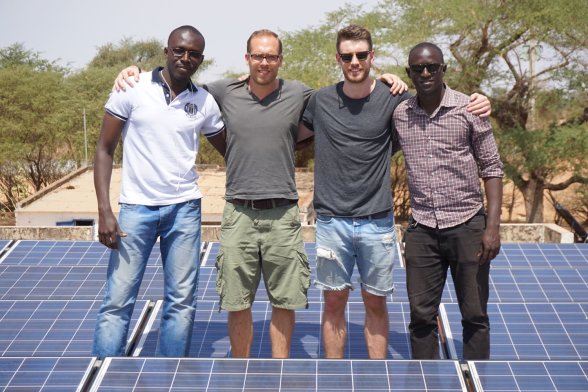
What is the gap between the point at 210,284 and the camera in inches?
299

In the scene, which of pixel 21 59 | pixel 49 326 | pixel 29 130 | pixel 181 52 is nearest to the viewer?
pixel 181 52

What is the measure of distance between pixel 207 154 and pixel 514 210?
1176cm

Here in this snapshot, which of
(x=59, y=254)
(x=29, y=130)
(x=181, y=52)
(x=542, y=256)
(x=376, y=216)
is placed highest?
(x=181, y=52)

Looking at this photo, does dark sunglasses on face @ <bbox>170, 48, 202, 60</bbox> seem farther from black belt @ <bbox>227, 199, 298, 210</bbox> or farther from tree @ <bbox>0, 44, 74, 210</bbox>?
tree @ <bbox>0, 44, 74, 210</bbox>

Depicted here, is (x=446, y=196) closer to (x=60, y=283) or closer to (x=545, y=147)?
(x=60, y=283)

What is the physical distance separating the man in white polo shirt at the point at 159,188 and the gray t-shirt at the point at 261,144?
0.16m

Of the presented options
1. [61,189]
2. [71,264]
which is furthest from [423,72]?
[61,189]

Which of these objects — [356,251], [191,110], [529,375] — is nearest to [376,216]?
[356,251]

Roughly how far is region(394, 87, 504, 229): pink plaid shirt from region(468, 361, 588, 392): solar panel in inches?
49.3

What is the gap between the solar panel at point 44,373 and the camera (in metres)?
3.99

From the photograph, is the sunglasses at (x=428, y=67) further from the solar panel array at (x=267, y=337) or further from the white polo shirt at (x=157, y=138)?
the solar panel array at (x=267, y=337)

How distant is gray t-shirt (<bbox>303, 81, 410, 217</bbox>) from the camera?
5.19 metres

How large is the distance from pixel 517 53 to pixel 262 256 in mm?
21456

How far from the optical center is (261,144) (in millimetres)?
5227
